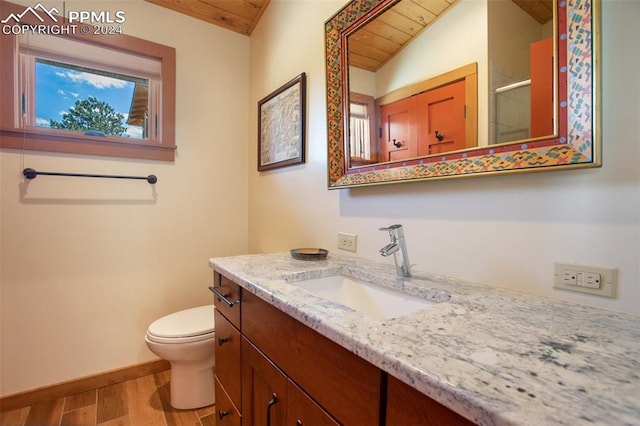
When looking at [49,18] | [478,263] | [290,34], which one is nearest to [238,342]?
[478,263]

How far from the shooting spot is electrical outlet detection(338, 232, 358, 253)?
1454 millimetres

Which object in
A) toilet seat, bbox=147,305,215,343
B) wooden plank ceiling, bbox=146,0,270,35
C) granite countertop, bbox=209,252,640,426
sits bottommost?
toilet seat, bbox=147,305,215,343

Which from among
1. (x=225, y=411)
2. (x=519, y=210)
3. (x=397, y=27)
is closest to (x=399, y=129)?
(x=397, y=27)

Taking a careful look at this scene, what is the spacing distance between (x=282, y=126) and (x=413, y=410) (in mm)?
1812

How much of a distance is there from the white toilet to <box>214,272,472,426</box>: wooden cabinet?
34 cm

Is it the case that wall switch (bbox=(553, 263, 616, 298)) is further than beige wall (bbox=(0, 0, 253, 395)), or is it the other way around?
beige wall (bbox=(0, 0, 253, 395))

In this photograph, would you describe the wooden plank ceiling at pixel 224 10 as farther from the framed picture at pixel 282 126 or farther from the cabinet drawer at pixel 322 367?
the cabinet drawer at pixel 322 367

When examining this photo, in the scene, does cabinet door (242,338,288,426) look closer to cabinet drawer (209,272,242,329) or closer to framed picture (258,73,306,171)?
cabinet drawer (209,272,242,329)

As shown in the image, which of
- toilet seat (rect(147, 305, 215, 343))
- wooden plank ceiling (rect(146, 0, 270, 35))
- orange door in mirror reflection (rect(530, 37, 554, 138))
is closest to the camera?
orange door in mirror reflection (rect(530, 37, 554, 138))

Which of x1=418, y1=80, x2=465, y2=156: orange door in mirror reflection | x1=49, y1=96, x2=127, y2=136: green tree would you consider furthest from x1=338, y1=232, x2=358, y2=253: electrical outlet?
x1=49, y1=96, x2=127, y2=136: green tree

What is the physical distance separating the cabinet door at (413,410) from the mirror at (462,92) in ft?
2.19

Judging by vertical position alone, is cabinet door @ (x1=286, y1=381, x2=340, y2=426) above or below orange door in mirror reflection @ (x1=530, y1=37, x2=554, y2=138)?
below

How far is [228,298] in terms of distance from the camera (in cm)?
122

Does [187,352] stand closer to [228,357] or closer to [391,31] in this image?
[228,357]
